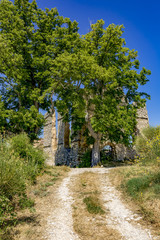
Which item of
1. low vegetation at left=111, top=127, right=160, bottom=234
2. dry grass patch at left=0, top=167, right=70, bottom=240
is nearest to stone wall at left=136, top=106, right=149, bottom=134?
low vegetation at left=111, top=127, right=160, bottom=234

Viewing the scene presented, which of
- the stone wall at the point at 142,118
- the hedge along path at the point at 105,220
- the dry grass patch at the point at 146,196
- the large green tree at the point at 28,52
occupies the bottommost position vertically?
the hedge along path at the point at 105,220

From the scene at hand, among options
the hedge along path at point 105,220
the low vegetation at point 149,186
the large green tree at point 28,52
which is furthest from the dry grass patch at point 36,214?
the large green tree at point 28,52

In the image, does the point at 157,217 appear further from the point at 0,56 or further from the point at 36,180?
the point at 0,56

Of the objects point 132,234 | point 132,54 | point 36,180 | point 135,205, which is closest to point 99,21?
point 132,54

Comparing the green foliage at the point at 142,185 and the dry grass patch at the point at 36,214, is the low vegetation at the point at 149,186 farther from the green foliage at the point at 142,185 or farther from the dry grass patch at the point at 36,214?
the dry grass patch at the point at 36,214

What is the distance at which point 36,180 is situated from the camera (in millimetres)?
8859

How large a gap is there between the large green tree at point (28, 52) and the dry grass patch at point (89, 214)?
663cm

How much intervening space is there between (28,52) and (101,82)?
19.6ft

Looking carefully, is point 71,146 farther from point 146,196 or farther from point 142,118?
point 146,196

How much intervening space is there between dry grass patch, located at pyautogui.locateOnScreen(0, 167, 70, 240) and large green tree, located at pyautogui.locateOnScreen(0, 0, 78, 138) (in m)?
5.41

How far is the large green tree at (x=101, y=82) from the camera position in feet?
43.4

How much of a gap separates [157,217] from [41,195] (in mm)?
4110

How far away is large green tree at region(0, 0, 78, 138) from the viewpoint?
525 inches

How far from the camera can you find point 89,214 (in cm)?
558
